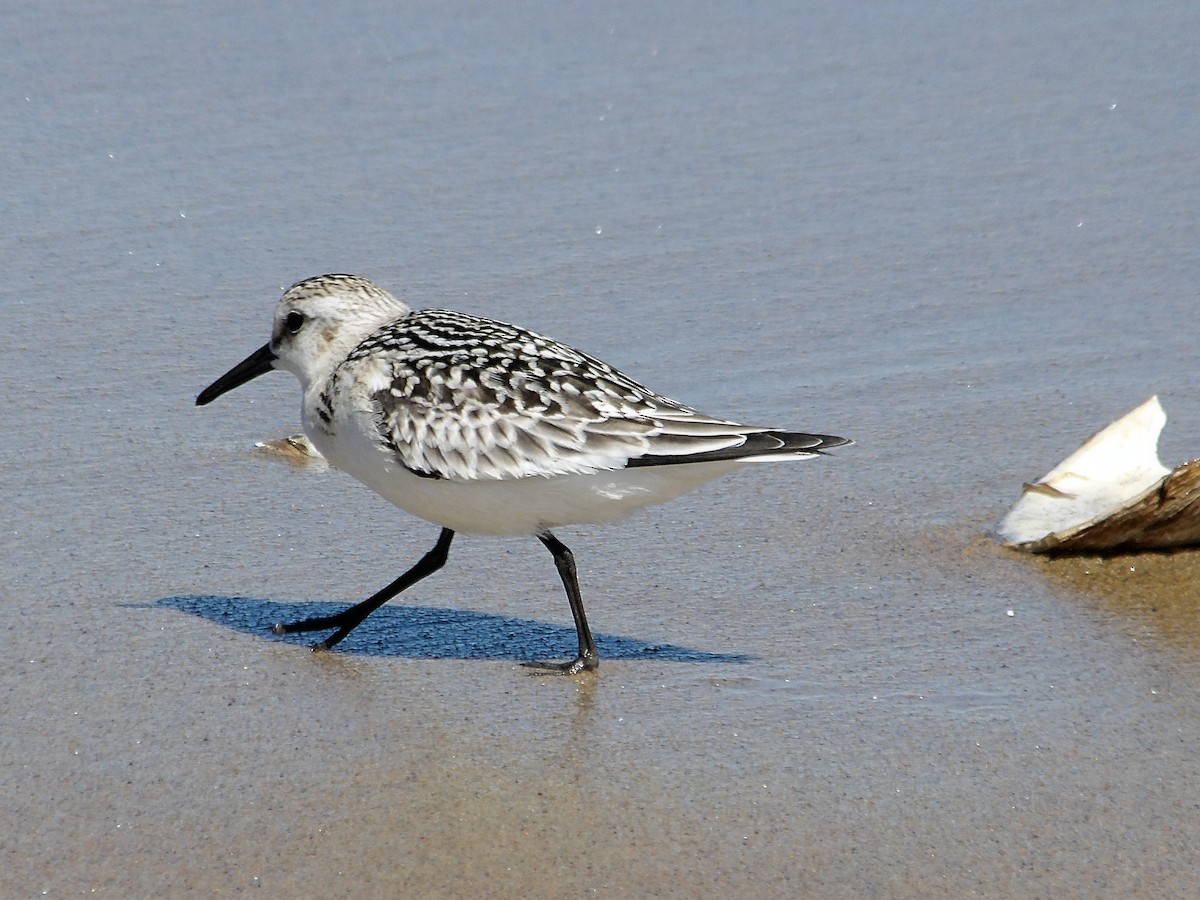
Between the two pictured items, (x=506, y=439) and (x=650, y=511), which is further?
(x=650, y=511)

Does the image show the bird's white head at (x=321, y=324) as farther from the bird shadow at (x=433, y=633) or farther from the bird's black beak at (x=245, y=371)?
the bird shadow at (x=433, y=633)

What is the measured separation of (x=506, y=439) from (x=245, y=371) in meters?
1.21

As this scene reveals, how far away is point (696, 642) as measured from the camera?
502 cm

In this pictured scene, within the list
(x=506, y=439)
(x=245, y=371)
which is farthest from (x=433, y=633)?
(x=245, y=371)

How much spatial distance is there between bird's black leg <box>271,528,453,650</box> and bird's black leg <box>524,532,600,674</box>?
14.3 inches

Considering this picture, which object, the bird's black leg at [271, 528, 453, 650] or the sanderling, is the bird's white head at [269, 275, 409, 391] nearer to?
the sanderling

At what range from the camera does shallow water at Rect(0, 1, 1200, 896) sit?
13.3 feet

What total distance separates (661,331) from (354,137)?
2.48 m

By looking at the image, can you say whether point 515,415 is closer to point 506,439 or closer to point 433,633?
point 506,439

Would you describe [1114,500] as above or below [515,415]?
below

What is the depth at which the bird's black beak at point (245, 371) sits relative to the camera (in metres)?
5.54

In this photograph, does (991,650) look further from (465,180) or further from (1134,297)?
(465,180)

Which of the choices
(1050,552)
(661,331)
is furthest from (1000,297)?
(1050,552)

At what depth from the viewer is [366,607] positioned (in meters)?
5.06
